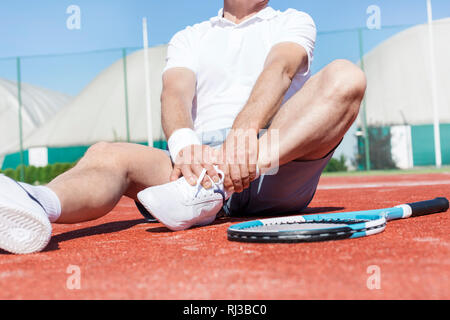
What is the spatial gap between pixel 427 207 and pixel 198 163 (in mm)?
863

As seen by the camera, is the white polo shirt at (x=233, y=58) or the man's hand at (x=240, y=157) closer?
the man's hand at (x=240, y=157)

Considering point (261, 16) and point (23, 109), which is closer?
point (261, 16)

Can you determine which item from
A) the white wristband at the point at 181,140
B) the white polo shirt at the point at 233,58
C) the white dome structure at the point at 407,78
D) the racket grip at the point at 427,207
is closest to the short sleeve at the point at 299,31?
the white polo shirt at the point at 233,58

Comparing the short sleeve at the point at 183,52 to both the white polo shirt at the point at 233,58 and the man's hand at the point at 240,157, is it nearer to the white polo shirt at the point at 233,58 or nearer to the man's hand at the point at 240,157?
the white polo shirt at the point at 233,58

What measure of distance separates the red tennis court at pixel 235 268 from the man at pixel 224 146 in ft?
0.37

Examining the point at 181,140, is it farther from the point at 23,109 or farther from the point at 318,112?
the point at 23,109

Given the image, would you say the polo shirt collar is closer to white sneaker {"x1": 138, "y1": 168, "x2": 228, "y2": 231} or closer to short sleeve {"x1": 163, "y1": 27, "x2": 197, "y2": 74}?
short sleeve {"x1": 163, "y1": 27, "x2": 197, "y2": 74}

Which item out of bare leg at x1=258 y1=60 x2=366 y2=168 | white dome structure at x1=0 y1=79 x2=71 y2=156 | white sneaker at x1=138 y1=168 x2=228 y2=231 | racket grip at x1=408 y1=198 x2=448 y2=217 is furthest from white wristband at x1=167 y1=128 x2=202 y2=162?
white dome structure at x1=0 y1=79 x2=71 y2=156

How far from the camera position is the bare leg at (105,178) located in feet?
4.53

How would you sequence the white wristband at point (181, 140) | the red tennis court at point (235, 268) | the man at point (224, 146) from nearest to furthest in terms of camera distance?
the red tennis court at point (235, 268) → the man at point (224, 146) → the white wristband at point (181, 140)

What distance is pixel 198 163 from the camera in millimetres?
1398

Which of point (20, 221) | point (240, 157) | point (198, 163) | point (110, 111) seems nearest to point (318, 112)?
point (240, 157)
